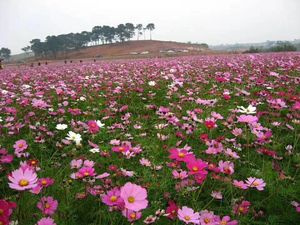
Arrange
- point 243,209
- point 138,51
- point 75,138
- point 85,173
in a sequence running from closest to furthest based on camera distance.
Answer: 1. point 85,173
2. point 243,209
3. point 75,138
4. point 138,51

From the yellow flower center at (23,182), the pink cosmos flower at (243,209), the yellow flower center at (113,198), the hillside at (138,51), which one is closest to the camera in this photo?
the yellow flower center at (23,182)

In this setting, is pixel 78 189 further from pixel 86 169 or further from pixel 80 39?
pixel 80 39

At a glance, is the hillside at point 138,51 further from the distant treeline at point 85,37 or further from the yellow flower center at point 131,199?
the yellow flower center at point 131,199

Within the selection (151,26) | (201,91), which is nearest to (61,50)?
(151,26)

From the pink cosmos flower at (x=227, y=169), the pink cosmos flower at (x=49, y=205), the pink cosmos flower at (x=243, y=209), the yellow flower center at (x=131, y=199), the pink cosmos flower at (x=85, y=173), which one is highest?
the yellow flower center at (x=131, y=199)

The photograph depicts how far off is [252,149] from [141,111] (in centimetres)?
223

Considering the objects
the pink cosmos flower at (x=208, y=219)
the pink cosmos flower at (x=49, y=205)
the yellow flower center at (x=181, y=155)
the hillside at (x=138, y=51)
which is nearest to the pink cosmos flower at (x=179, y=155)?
the yellow flower center at (x=181, y=155)

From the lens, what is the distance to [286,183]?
7.96ft

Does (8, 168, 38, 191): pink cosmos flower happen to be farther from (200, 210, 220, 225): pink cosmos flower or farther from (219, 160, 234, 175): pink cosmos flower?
(219, 160, 234, 175): pink cosmos flower

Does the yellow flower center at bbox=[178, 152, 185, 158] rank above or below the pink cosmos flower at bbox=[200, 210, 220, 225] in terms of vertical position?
above

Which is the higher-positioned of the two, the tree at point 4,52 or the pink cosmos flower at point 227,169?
the tree at point 4,52

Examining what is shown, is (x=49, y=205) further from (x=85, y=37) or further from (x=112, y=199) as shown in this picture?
(x=85, y=37)

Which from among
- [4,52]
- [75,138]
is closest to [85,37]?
[4,52]

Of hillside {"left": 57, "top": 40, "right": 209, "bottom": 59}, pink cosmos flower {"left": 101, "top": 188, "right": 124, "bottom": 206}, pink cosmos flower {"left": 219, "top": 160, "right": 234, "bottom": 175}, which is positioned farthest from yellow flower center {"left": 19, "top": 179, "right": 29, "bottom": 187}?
hillside {"left": 57, "top": 40, "right": 209, "bottom": 59}
